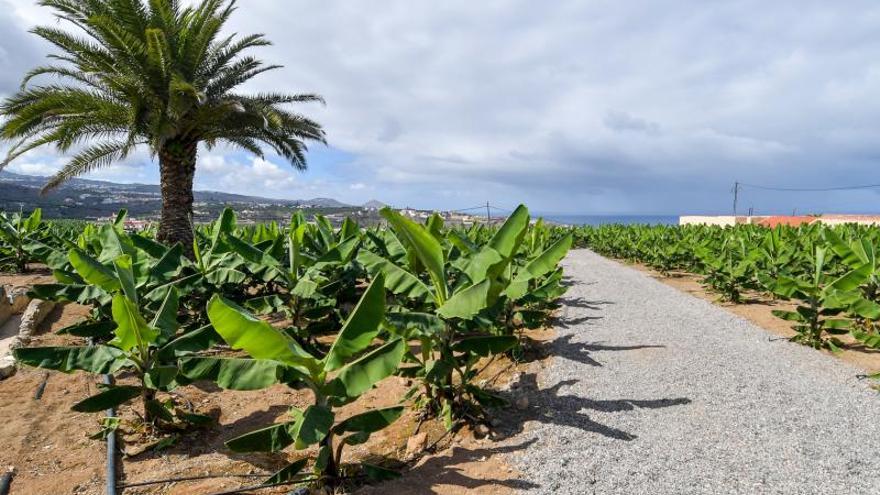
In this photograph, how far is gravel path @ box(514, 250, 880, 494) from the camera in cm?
350

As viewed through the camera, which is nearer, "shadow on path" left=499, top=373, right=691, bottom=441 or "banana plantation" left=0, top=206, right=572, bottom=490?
"banana plantation" left=0, top=206, right=572, bottom=490

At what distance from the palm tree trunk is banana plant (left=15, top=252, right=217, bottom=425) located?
8277mm

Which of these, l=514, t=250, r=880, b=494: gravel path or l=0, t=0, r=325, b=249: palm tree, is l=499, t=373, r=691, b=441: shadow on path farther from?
l=0, t=0, r=325, b=249: palm tree

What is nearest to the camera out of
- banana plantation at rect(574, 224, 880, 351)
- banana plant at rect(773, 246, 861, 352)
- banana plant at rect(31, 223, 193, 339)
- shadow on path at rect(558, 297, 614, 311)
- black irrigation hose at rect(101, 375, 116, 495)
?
black irrigation hose at rect(101, 375, 116, 495)

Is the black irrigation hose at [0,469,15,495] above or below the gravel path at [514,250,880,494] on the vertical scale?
below

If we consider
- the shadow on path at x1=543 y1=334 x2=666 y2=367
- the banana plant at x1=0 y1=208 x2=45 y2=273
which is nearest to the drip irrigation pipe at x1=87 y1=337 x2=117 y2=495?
the shadow on path at x1=543 y1=334 x2=666 y2=367

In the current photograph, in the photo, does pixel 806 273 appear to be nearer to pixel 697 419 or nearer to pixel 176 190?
pixel 697 419

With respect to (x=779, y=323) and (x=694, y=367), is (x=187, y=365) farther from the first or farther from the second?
(x=779, y=323)

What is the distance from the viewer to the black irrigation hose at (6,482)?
3.75 m

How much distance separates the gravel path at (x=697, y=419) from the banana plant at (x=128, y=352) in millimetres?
2917

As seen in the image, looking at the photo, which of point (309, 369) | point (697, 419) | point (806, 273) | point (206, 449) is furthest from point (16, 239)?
point (806, 273)

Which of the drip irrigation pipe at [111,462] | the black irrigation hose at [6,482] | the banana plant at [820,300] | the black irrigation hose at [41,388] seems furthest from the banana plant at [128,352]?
the banana plant at [820,300]

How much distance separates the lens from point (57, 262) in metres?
→ 6.58

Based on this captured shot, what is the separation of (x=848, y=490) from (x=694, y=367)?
2580 mm
